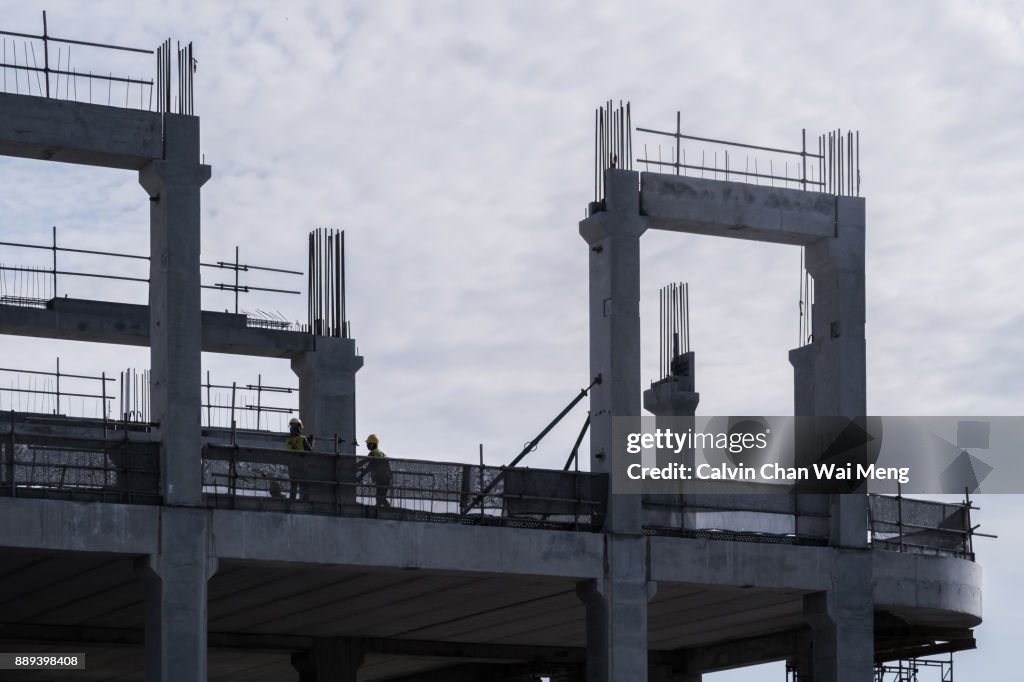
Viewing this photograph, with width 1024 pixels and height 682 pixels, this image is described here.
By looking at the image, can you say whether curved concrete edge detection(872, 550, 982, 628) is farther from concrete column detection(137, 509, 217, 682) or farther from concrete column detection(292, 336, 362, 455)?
concrete column detection(292, 336, 362, 455)

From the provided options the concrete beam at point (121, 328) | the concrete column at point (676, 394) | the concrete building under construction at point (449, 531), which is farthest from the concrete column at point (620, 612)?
the concrete beam at point (121, 328)

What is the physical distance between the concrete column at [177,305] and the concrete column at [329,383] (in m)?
15.0

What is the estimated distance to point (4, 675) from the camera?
38594 millimetres

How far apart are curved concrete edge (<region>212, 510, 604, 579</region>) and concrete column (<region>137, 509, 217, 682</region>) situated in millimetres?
326

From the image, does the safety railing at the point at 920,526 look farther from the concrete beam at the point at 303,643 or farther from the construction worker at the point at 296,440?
the construction worker at the point at 296,440

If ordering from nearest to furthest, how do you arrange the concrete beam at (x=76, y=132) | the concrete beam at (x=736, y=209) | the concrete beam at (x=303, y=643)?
the concrete beam at (x=76, y=132) → the concrete beam at (x=736, y=209) → the concrete beam at (x=303, y=643)

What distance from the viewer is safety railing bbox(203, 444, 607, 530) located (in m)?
26.6

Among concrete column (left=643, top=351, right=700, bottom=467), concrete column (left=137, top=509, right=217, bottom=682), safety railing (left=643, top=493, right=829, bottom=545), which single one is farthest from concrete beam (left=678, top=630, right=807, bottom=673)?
concrete column (left=137, top=509, right=217, bottom=682)

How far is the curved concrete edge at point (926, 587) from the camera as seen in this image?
100ft

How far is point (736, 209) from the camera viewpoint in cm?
3048

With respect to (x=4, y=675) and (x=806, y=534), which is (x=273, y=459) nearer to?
(x=806, y=534)

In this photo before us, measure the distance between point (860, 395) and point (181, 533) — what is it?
1206 cm

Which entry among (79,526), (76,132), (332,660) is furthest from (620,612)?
(76,132)

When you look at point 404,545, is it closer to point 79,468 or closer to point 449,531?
point 449,531
